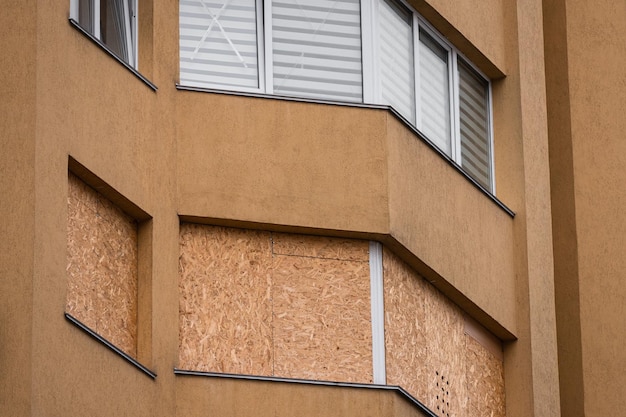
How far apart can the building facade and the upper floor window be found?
25 millimetres

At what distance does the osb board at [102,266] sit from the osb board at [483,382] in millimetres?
4502

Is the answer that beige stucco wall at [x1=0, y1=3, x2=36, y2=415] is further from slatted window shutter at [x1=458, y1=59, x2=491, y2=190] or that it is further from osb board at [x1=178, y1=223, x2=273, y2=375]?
slatted window shutter at [x1=458, y1=59, x2=491, y2=190]

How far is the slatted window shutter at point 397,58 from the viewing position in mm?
19625

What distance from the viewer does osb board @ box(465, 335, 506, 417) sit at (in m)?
20.0

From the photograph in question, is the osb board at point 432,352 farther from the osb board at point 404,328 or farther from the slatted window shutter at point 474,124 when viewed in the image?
the slatted window shutter at point 474,124

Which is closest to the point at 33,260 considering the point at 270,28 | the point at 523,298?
the point at 270,28

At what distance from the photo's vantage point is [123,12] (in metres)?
18.2

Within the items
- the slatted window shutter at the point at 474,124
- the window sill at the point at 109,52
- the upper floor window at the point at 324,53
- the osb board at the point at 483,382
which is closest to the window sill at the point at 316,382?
the osb board at the point at 483,382

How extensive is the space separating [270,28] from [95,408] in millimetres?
5025

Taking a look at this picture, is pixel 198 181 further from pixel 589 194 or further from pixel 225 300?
pixel 589 194

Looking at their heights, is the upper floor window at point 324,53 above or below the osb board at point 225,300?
above

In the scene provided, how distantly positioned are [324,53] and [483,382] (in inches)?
165

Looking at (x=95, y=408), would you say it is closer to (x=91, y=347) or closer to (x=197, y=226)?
(x=91, y=347)

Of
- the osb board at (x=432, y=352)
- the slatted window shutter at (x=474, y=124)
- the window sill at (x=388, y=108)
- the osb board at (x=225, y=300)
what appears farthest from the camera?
the slatted window shutter at (x=474, y=124)
